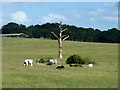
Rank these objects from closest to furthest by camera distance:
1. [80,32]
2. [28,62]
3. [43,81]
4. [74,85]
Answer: [74,85], [43,81], [28,62], [80,32]

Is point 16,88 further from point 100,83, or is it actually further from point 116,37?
point 116,37

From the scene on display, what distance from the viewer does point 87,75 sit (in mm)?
21438

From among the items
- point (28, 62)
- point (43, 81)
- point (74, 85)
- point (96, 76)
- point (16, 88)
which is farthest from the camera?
point (28, 62)

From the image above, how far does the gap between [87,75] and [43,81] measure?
10.1 feet

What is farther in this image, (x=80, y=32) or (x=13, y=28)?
(x=13, y=28)

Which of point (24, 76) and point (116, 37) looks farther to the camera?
point (116, 37)

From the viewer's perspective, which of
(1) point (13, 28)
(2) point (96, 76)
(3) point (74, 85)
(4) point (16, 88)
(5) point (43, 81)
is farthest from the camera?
(1) point (13, 28)

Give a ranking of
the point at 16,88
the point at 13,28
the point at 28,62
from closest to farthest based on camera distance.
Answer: the point at 16,88, the point at 28,62, the point at 13,28

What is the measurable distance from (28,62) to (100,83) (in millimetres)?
13048

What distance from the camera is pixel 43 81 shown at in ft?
65.4

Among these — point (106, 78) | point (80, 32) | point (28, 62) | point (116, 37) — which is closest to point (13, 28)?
point (80, 32)

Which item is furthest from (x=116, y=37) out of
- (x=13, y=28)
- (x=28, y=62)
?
(x=28, y=62)

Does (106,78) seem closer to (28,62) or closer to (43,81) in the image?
(43,81)

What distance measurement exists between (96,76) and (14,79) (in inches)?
197
